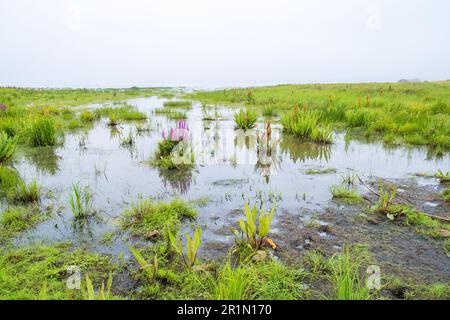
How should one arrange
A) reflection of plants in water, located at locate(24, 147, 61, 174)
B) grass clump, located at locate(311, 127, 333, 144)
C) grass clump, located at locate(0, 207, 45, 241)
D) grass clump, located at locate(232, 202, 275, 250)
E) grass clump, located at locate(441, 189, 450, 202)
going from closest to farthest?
1. grass clump, located at locate(232, 202, 275, 250)
2. grass clump, located at locate(0, 207, 45, 241)
3. grass clump, located at locate(441, 189, 450, 202)
4. reflection of plants in water, located at locate(24, 147, 61, 174)
5. grass clump, located at locate(311, 127, 333, 144)

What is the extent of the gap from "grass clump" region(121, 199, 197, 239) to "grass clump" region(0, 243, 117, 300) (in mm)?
576

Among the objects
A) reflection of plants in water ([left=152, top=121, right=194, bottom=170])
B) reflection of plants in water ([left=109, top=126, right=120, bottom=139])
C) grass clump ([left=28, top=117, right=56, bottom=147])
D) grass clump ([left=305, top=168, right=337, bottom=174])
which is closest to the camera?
grass clump ([left=305, top=168, right=337, bottom=174])

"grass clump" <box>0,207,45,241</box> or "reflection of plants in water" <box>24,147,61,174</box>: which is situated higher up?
"reflection of plants in water" <box>24,147,61,174</box>

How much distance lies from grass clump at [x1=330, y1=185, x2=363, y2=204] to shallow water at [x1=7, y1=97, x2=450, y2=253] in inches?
4.9

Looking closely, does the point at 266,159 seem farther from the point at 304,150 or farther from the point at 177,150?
the point at 177,150

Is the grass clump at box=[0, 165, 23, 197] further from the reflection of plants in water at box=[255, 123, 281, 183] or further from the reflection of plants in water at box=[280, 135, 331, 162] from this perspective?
the reflection of plants in water at box=[280, 135, 331, 162]

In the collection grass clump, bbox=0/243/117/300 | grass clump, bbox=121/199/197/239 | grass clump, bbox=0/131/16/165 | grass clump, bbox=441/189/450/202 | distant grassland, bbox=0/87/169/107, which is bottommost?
grass clump, bbox=0/243/117/300

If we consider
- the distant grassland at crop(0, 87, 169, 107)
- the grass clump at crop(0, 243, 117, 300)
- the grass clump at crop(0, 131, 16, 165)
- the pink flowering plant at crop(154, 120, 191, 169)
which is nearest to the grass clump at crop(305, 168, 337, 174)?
the pink flowering plant at crop(154, 120, 191, 169)

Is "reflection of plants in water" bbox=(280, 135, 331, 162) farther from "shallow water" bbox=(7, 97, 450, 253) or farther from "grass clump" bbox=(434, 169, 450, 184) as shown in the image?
"grass clump" bbox=(434, 169, 450, 184)

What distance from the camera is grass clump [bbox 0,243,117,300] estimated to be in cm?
232

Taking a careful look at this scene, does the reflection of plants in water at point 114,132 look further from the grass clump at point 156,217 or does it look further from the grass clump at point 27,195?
the grass clump at point 156,217

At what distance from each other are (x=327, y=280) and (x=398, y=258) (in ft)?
2.61

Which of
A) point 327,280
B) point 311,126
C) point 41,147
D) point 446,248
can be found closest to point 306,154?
point 311,126

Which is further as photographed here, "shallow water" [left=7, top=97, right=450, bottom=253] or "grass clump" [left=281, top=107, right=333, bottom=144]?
"grass clump" [left=281, top=107, right=333, bottom=144]
